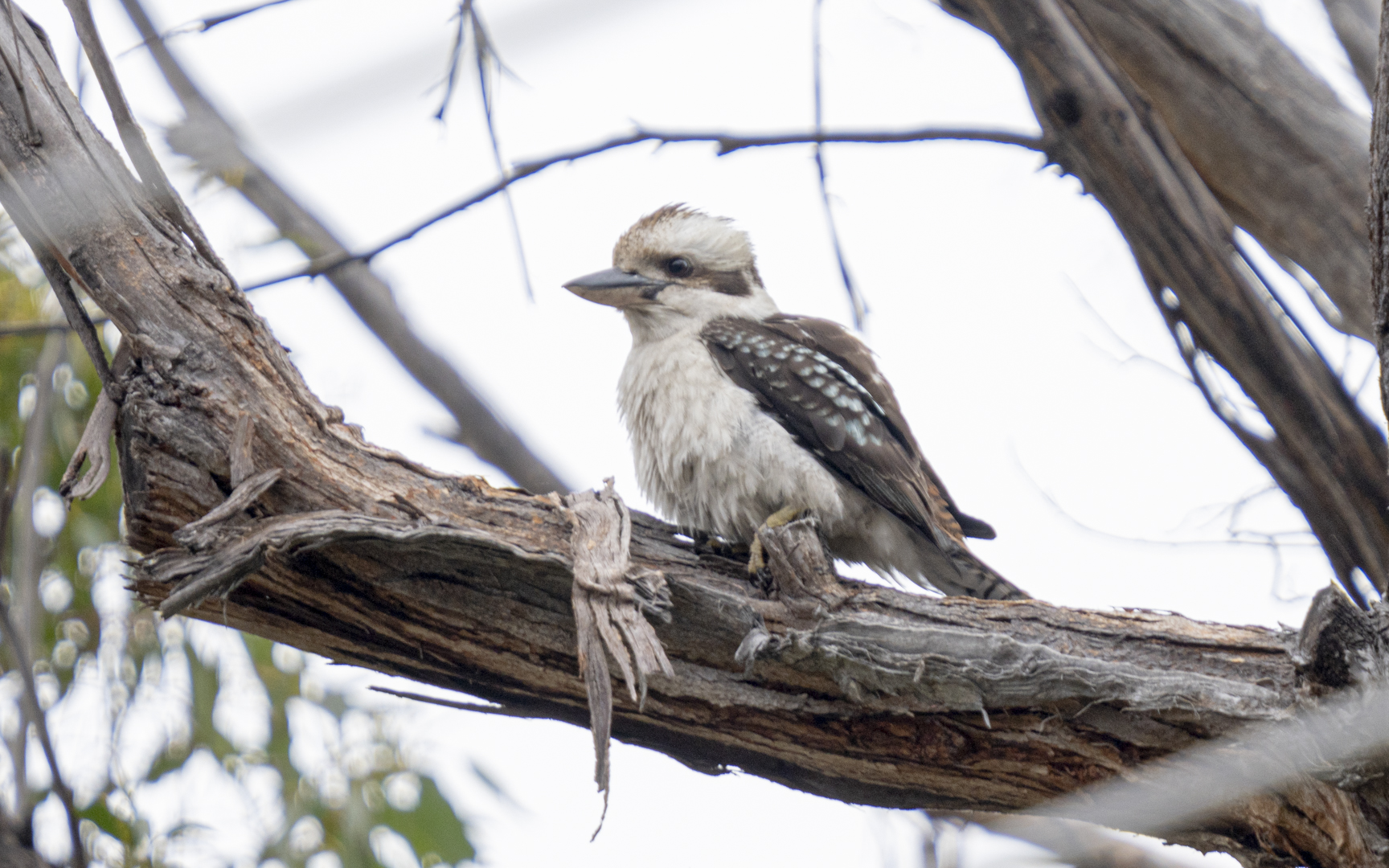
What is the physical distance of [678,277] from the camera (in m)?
2.82

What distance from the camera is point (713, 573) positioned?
194 centimetres

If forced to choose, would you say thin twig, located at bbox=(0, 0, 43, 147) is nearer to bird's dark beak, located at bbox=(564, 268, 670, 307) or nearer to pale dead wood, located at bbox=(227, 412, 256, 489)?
pale dead wood, located at bbox=(227, 412, 256, 489)

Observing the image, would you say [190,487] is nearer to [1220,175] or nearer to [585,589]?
[585,589]

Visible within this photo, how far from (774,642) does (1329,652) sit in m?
0.73

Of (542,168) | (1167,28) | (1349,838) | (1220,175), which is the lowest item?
(1349,838)

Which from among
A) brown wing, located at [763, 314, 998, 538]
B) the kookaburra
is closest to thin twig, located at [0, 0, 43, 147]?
the kookaburra

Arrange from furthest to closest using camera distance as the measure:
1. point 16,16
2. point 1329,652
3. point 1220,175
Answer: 1. point 1220,175
2. point 16,16
3. point 1329,652

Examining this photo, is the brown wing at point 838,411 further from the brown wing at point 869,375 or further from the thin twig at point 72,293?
the thin twig at point 72,293

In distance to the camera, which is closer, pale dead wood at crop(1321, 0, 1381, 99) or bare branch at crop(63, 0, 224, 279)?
bare branch at crop(63, 0, 224, 279)

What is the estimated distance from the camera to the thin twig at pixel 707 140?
7.73 feet

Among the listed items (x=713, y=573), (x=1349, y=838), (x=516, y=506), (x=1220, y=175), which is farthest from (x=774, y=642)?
(x=1220, y=175)

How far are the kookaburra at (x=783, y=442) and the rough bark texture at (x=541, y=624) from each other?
43 centimetres

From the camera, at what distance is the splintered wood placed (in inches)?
56.0

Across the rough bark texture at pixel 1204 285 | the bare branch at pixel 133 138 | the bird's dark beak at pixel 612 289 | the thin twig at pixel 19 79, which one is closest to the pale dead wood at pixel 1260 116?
the rough bark texture at pixel 1204 285
